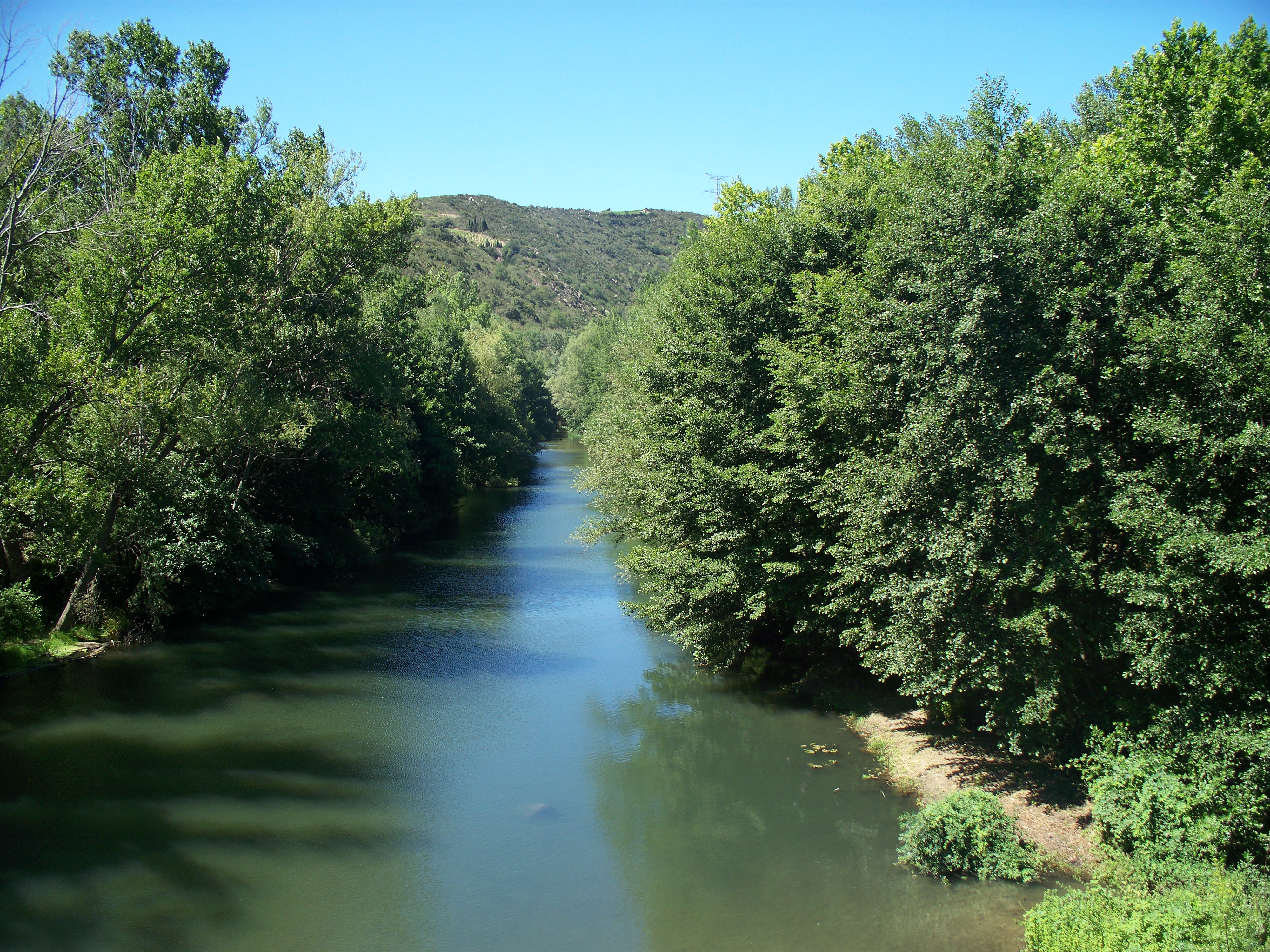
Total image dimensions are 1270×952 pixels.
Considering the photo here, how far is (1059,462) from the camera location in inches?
567

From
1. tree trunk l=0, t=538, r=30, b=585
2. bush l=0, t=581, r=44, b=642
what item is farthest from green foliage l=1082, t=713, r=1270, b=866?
tree trunk l=0, t=538, r=30, b=585

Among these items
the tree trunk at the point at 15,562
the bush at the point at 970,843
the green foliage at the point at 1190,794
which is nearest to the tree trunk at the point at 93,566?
the tree trunk at the point at 15,562

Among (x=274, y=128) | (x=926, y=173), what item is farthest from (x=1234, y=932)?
(x=274, y=128)

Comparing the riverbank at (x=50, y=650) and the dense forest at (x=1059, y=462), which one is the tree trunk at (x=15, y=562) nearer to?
the riverbank at (x=50, y=650)

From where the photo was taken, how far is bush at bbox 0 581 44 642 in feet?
69.6

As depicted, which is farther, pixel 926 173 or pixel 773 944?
pixel 926 173

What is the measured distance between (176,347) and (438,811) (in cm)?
1583

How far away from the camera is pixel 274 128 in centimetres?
3048

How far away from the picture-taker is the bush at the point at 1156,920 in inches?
355

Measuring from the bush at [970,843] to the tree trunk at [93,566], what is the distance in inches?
854

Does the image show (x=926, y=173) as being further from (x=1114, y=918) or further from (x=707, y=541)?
(x=1114, y=918)

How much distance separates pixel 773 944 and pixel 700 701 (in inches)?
407

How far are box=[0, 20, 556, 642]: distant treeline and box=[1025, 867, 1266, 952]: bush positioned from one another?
2022cm

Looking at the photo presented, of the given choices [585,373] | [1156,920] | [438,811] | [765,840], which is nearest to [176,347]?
[438,811]
